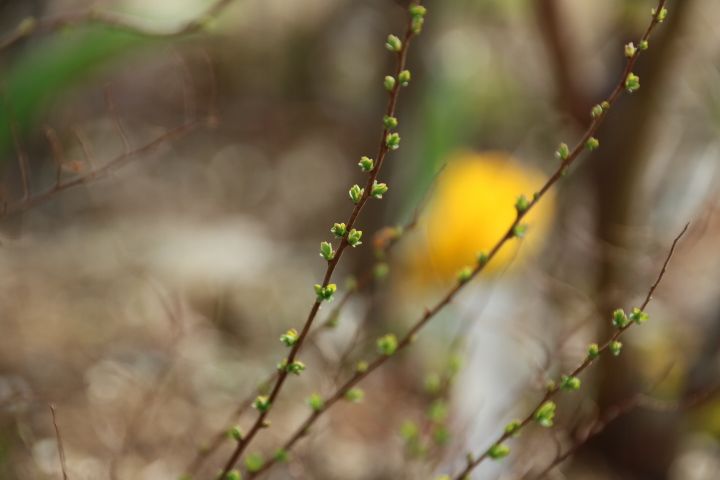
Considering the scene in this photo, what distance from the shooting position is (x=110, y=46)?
1.81 m

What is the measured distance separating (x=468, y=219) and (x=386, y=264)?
65 centimetres

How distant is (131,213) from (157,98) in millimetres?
754

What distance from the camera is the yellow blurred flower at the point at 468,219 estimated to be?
1868 mm

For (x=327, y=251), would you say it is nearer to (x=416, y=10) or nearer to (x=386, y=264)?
(x=416, y=10)

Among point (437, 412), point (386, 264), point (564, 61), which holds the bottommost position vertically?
point (437, 412)

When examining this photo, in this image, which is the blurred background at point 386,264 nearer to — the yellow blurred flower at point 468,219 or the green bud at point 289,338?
the yellow blurred flower at point 468,219

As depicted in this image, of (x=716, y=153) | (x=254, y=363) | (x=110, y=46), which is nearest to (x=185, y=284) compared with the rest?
(x=254, y=363)

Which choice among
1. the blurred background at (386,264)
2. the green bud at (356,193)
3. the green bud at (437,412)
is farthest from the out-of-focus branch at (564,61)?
the green bud at (356,193)

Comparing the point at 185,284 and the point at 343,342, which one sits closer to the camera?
the point at 343,342

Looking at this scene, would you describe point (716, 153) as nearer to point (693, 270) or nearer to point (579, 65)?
point (693, 270)

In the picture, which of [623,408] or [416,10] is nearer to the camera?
[416,10]

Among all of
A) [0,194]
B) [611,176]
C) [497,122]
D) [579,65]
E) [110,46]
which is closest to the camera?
[0,194]

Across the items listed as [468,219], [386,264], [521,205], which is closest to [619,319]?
[521,205]

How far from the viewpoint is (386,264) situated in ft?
4.17
